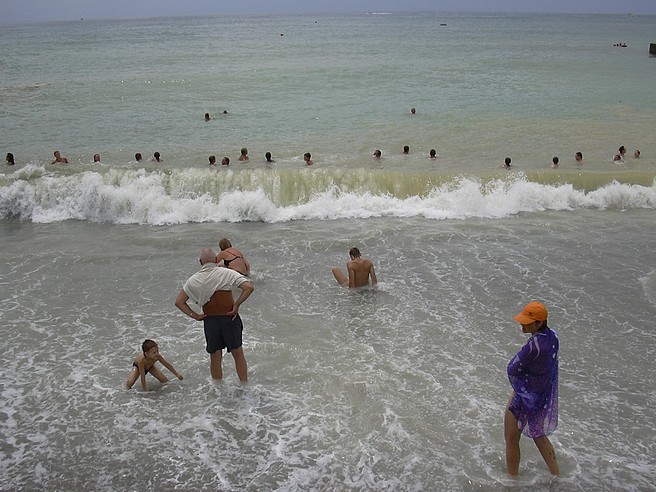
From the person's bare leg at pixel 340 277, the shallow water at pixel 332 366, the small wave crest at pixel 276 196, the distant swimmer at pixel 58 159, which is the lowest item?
the shallow water at pixel 332 366

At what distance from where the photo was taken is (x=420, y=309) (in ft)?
29.6

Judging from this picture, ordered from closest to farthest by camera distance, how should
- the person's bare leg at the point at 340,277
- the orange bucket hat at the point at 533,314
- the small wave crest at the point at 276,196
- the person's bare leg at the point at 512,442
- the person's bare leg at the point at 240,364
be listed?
the orange bucket hat at the point at 533,314
the person's bare leg at the point at 512,442
the person's bare leg at the point at 240,364
the person's bare leg at the point at 340,277
the small wave crest at the point at 276,196

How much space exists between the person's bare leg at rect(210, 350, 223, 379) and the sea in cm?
9

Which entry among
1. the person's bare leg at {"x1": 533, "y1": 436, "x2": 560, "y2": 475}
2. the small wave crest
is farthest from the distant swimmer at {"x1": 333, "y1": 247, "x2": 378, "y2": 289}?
the person's bare leg at {"x1": 533, "y1": 436, "x2": 560, "y2": 475}

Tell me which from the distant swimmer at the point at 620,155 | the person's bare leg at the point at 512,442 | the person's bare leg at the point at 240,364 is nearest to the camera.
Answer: the person's bare leg at the point at 512,442

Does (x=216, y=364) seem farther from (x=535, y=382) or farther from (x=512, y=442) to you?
(x=535, y=382)

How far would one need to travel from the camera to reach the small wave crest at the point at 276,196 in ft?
46.1

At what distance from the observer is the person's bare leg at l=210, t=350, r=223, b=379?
23.0ft

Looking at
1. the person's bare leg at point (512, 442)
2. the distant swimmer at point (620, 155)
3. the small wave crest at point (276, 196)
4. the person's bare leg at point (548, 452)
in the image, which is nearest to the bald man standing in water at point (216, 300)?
the person's bare leg at point (512, 442)

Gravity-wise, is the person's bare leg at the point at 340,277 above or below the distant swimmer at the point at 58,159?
below

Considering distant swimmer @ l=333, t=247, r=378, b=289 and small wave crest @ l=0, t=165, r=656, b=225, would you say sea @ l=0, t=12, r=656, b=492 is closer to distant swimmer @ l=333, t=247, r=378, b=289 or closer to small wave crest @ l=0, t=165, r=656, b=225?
small wave crest @ l=0, t=165, r=656, b=225

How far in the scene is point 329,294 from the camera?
381 inches

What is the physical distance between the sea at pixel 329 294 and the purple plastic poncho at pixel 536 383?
67 cm

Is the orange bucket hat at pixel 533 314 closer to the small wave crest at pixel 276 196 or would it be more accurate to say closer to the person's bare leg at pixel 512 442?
the person's bare leg at pixel 512 442
